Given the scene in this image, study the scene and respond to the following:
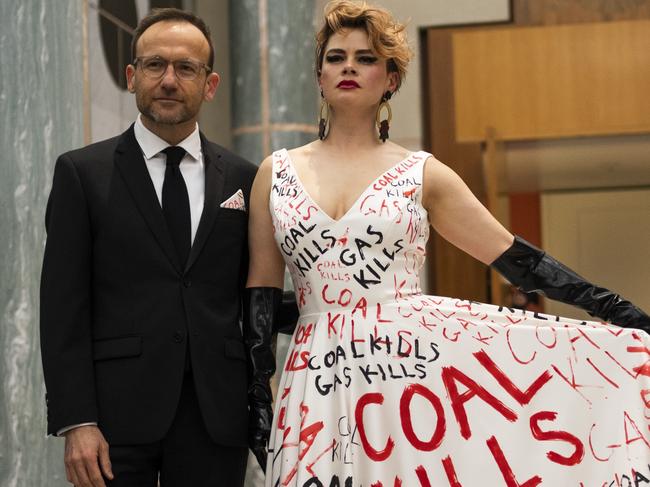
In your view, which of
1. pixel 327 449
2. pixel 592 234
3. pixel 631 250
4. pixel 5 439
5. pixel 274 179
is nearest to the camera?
pixel 327 449

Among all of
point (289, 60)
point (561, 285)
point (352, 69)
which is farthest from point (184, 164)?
point (289, 60)

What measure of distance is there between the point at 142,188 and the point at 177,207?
97 millimetres

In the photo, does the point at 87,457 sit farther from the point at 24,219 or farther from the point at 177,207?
the point at 24,219

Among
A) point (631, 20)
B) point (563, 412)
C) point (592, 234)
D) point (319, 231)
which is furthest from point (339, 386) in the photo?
point (592, 234)

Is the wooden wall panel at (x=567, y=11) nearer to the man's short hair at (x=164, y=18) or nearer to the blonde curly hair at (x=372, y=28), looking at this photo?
the blonde curly hair at (x=372, y=28)

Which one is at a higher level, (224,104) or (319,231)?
(224,104)

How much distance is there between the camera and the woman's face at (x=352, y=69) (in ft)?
8.97

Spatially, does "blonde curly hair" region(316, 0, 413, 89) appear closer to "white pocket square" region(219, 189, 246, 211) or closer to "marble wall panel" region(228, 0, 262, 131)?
"white pocket square" region(219, 189, 246, 211)

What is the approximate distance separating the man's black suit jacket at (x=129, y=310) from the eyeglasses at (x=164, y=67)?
21 centimetres

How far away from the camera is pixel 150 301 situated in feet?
8.27

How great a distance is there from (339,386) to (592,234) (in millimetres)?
8032

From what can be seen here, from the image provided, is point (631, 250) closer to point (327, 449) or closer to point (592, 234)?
point (592, 234)

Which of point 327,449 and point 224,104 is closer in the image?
point 327,449

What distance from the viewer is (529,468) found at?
101 inches
